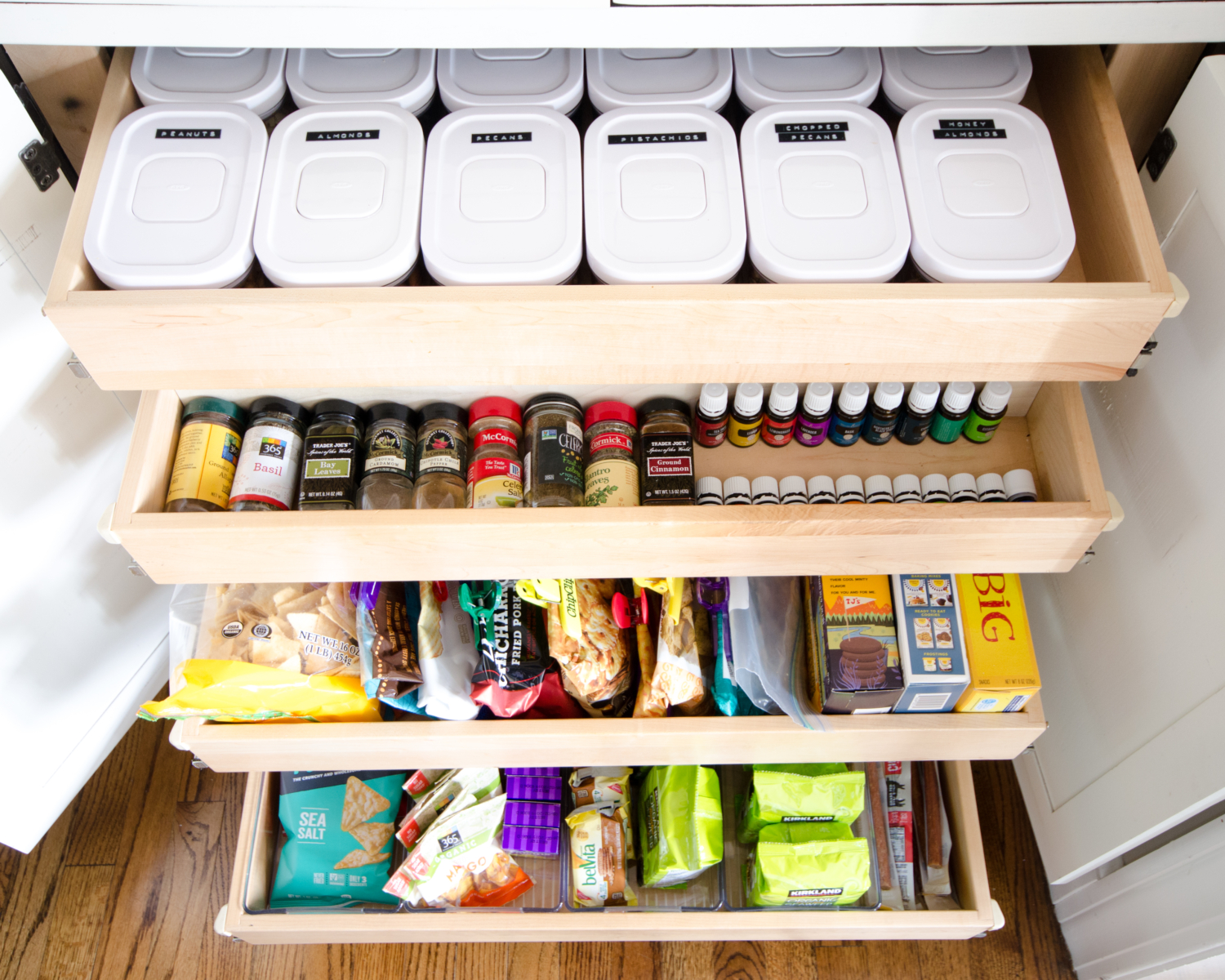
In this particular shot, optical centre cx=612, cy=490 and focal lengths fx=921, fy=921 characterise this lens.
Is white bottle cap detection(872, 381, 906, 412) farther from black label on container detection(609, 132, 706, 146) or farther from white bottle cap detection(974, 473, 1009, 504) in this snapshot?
black label on container detection(609, 132, 706, 146)

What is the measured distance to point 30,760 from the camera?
1.25 meters

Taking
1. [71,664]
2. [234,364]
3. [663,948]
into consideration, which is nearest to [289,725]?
[71,664]

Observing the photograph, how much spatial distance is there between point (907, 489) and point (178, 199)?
0.80 metres

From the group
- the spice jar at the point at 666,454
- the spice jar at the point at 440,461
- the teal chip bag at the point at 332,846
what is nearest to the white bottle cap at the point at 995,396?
the spice jar at the point at 666,454

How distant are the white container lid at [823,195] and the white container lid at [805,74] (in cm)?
2

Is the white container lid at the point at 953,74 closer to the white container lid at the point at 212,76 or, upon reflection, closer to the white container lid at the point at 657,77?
the white container lid at the point at 657,77

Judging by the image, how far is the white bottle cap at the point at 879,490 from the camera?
1028 millimetres

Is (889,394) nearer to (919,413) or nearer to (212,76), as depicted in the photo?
(919,413)

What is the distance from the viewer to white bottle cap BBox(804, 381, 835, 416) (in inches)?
38.9

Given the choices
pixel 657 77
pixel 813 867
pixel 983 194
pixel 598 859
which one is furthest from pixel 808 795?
pixel 657 77

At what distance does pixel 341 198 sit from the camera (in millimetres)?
884

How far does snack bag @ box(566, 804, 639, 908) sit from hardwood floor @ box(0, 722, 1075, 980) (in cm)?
19

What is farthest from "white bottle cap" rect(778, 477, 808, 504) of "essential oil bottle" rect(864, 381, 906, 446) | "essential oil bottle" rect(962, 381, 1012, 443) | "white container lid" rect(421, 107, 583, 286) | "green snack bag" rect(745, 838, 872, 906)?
"green snack bag" rect(745, 838, 872, 906)

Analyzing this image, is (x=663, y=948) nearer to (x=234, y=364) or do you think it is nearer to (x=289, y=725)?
(x=289, y=725)
